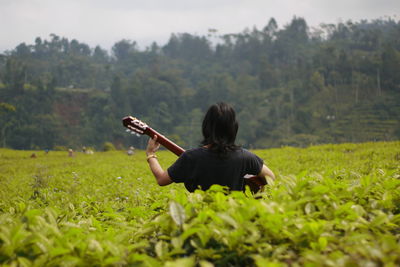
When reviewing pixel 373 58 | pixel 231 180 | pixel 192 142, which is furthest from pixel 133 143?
pixel 231 180

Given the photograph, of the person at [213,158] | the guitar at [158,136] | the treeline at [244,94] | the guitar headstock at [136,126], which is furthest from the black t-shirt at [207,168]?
the treeline at [244,94]

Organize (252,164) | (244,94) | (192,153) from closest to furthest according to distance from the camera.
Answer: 1. (192,153)
2. (252,164)
3. (244,94)

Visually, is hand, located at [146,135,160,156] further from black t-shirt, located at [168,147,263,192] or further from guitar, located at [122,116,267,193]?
black t-shirt, located at [168,147,263,192]

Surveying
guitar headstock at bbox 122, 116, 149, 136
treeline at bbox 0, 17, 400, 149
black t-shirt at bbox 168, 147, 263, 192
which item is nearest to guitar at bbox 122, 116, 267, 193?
guitar headstock at bbox 122, 116, 149, 136

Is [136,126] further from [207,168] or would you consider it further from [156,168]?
[207,168]

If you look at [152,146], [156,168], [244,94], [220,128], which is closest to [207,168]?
[220,128]

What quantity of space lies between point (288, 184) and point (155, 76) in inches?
3147

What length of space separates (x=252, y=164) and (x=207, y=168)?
0.34 metres

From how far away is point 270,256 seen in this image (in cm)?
165

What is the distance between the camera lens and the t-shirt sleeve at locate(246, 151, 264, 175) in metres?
2.87

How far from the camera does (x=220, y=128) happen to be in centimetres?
275

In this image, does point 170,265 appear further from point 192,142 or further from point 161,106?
point 161,106

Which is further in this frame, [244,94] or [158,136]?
[244,94]

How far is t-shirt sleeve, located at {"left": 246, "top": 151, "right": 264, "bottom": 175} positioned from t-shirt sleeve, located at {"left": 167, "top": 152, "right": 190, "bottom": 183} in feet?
1.37
